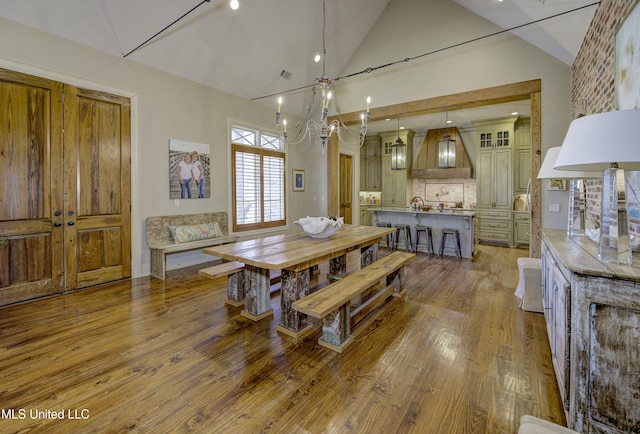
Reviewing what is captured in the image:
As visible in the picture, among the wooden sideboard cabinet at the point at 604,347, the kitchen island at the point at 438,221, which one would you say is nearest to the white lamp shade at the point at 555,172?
the wooden sideboard cabinet at the point at 604,347

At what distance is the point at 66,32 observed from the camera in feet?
11.8

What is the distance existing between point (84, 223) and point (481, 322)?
16.0 ft

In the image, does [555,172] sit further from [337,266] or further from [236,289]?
[236,289]

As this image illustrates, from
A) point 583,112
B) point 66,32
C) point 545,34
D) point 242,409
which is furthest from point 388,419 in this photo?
point 66,32

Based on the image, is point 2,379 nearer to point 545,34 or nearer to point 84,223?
point 84,223

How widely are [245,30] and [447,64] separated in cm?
345

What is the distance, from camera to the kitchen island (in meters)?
5.88

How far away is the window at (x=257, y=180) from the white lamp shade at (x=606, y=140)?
202 inches

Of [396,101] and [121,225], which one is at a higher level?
[396,101]

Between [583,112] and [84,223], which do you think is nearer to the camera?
[583,112]

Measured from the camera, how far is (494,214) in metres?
7.48

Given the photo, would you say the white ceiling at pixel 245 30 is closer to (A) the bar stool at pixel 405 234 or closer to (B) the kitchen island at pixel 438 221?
(B) the kitchen island at pixel 438 221

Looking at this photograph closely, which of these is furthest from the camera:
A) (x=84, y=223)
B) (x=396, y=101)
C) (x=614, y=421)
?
(x=396, y=101)

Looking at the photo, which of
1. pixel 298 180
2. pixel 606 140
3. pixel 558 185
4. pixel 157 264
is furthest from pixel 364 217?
pixel 606 140
